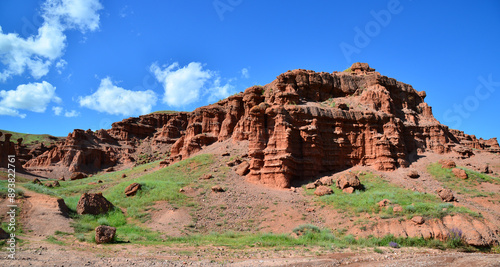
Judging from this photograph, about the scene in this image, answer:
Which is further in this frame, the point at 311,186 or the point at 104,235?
the point at 311,186

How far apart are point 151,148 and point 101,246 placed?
73112 millimetres

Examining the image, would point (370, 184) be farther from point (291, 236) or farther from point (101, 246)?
point (101, 246)

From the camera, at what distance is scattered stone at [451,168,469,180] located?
3052cm

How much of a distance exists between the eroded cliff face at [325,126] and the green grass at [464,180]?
366 centimetres

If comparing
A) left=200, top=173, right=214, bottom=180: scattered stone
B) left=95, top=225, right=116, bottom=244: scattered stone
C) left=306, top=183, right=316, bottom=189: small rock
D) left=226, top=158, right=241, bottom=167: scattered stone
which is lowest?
left=95, top=225, right=116, bottom=244: scattered stone

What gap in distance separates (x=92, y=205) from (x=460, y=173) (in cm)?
3485

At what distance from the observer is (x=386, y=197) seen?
2594cm

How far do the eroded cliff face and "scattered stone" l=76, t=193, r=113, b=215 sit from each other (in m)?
14.3

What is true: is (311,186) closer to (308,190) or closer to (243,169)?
(308,190)

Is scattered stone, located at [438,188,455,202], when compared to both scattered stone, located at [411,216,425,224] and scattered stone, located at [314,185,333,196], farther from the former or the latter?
scattered stone, located at [314,185,333,196]

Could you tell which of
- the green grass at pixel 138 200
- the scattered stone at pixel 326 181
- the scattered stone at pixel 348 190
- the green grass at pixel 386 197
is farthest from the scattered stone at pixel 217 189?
the scattered stone at pixel 348 190

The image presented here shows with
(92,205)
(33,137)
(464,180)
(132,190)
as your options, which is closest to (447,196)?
(464,180)

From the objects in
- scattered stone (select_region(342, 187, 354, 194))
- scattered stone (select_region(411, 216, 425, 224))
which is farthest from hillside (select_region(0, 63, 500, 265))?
scattered stone (select_region(342, 187, 354, 194))

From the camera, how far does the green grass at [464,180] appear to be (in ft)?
90.5
